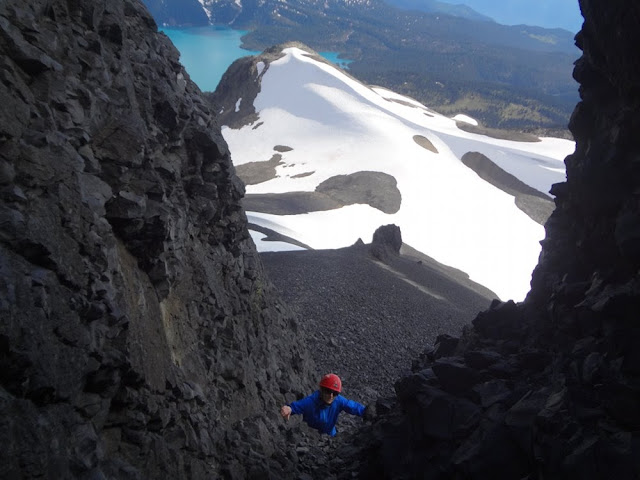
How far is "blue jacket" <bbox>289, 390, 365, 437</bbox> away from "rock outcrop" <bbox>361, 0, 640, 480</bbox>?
0.79 meters

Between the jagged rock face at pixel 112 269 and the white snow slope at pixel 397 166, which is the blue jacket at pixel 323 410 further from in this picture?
the white snow slope at pixel 397 166

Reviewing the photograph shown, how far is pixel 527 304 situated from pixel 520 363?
8.27 feet

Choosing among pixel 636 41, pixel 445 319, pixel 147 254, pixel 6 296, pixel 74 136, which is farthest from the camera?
pixel 445 319

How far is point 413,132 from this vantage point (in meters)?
73.4

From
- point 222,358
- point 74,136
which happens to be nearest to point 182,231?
point 222,358

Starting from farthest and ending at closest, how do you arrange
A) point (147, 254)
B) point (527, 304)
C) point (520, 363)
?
point (527, 304)
point (520, 363)
point (147, 254)

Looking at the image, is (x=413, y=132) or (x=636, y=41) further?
(x=413, y=132)

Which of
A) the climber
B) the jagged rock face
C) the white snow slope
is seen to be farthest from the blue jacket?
the white snow slope

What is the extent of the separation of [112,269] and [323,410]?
4.09 meters

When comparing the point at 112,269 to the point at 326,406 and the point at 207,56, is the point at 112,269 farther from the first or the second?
the point at 207,56

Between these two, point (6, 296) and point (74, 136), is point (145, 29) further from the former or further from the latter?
point (6, 296)

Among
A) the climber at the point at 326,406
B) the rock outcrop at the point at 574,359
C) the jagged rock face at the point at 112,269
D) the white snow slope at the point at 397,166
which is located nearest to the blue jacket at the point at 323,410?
the climber at the point at 326,406

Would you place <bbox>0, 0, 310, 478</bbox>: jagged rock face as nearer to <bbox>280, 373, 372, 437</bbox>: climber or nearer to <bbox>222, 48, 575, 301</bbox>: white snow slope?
<bbox>280, 373, 372, 437</bbox>: climber

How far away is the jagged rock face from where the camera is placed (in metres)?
5.18
